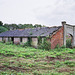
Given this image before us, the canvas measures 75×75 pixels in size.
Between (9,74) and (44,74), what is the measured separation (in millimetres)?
2074

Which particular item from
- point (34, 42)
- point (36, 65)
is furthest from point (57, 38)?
point (36, 65)

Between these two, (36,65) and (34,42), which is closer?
(36,65)

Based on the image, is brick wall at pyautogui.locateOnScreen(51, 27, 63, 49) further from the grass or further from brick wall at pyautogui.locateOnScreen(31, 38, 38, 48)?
the grass

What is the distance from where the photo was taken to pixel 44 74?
6.48 meters

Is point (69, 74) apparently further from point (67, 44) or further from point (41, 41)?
point (67, 44)

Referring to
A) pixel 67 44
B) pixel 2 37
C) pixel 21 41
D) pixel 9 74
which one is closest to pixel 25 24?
pixel 2 37

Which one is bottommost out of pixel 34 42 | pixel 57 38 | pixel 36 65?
pixel 36 65

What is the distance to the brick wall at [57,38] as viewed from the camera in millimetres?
17695

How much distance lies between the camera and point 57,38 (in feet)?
60.1

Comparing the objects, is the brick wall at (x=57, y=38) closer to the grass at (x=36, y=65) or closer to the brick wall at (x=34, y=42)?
the brick wall at (x=34, y=42)

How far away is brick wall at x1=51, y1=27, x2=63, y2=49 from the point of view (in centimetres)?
1770

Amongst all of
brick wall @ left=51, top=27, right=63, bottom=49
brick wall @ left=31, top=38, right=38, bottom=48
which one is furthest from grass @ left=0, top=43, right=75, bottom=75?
brick wall @ left=31, top=38, right=38, bottom=48

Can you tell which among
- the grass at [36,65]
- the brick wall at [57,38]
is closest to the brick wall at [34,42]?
the brick wall at [57,38]

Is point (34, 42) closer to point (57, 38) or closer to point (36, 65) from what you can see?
point (57, 38)
